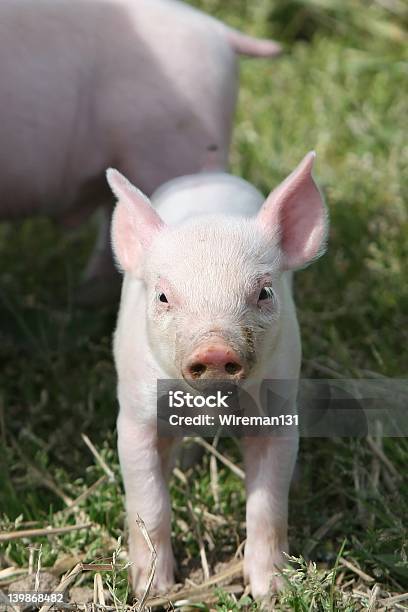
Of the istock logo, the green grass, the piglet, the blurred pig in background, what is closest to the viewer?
the piglet

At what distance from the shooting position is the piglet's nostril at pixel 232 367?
1944 mm

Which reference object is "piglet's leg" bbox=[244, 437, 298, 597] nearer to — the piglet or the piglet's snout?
the piglet

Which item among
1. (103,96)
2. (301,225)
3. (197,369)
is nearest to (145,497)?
(197,369)

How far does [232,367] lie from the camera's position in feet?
6.41

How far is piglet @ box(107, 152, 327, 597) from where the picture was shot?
2082mm

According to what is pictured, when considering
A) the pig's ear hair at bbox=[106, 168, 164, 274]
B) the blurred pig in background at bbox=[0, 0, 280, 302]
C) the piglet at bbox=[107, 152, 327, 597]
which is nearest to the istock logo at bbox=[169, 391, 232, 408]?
the piglet at bbox=[107, 152, 327, 597]

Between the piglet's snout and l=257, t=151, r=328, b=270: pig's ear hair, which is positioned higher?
l=257, t=151, r=328, b=270: pig's ear hair

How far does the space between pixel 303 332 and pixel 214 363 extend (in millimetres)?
1471

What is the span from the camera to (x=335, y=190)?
411cm

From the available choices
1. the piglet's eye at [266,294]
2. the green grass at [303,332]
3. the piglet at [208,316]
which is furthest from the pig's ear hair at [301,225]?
the green grass at [303,332]

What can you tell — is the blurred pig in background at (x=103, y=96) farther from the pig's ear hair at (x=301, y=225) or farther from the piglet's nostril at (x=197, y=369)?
the piglet's nostril at (x=197, y=369)

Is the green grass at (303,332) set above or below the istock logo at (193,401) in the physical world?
below

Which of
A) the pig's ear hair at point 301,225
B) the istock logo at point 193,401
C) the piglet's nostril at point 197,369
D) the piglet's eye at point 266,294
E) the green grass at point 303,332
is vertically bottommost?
the green grass at point 303,332

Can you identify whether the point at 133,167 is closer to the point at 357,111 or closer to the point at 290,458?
the point at 290,458
